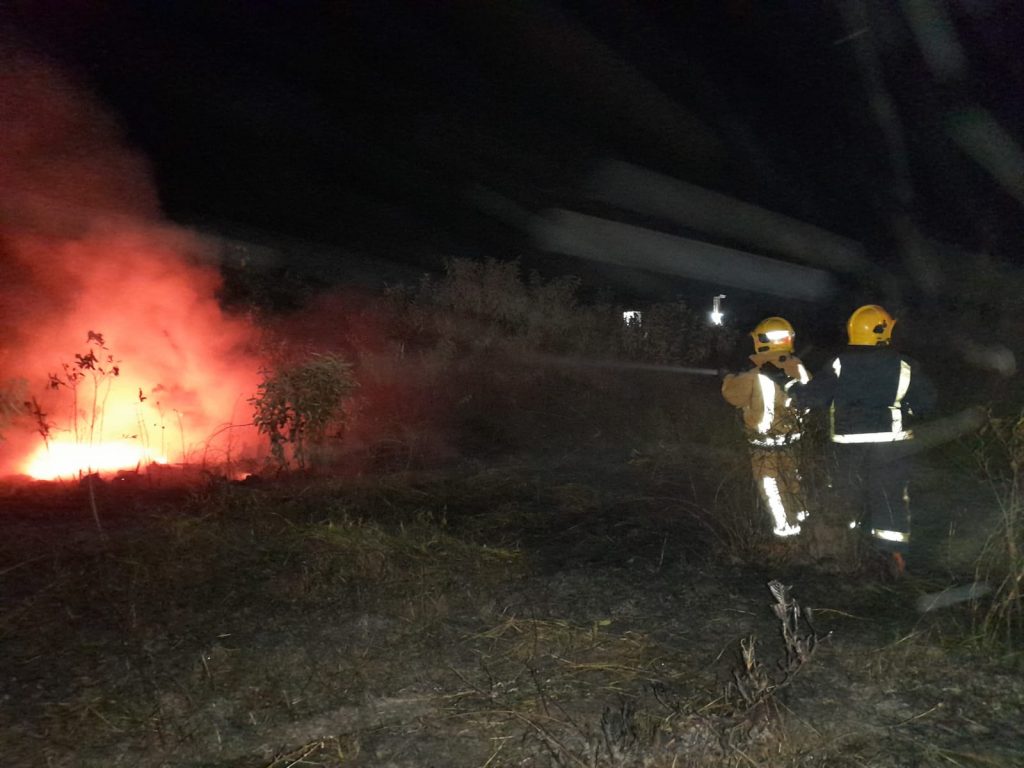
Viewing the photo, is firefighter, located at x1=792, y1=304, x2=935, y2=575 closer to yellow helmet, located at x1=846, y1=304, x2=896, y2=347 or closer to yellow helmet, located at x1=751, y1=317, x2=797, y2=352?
yellow helmet, located at x1=846, y1=304, x2=896, y2=347

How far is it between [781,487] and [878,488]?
57cm

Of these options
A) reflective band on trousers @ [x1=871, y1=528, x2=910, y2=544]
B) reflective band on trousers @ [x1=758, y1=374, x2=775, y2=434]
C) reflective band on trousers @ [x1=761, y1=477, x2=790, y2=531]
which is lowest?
reflective band on trousers @ [x1=871, y1=528, x2=910, y2=544]

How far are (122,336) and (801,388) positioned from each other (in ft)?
24.8

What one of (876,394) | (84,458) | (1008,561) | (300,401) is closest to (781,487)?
(876,394)

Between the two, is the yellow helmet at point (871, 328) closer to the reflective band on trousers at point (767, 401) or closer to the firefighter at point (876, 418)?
the firefighter at point (876, 418)

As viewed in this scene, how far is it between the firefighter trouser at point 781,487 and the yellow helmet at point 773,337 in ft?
2.16

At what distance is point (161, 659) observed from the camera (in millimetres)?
3834

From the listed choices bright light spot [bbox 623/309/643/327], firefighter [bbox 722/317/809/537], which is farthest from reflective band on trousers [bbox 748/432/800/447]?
bright light spot [bbox 623/309/643/327]

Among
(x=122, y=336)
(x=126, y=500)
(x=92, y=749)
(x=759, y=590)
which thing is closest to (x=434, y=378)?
(x=122, y=336)

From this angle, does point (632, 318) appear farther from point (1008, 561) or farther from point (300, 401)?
point (1008, 561)

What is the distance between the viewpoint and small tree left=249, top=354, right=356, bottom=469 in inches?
286

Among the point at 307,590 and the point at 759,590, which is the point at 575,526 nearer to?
the point at 759,590

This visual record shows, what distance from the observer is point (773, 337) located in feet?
18.2

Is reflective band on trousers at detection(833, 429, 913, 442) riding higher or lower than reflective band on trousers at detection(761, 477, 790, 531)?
higher
